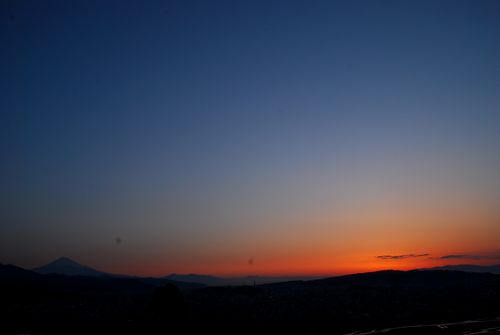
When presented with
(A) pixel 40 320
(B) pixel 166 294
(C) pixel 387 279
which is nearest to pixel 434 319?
(B) pixel 166 294

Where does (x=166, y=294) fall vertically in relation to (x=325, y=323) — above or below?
above

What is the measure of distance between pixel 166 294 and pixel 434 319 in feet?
126

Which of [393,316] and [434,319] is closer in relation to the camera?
[434,319]

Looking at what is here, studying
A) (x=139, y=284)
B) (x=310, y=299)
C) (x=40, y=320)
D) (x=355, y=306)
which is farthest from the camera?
(x=139, y=284)

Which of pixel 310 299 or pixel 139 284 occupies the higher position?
pixel 139 284

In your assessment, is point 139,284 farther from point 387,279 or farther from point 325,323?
point 325,323

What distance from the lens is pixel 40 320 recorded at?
6450cm

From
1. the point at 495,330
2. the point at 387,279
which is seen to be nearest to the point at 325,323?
the point at 495,330

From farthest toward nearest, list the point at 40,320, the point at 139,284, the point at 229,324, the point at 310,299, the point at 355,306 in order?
1. the point at 139,284
2. the point at 310,299
3. the point at 355,306
4. the point at 40,320
5. the point at 229,324

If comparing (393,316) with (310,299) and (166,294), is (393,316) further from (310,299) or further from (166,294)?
(166,294)

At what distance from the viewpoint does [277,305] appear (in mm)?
76625

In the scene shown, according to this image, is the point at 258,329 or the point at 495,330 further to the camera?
the point at 258,329

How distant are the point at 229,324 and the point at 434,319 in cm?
2914

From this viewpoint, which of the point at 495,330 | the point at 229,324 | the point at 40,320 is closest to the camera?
the point at 495,330
